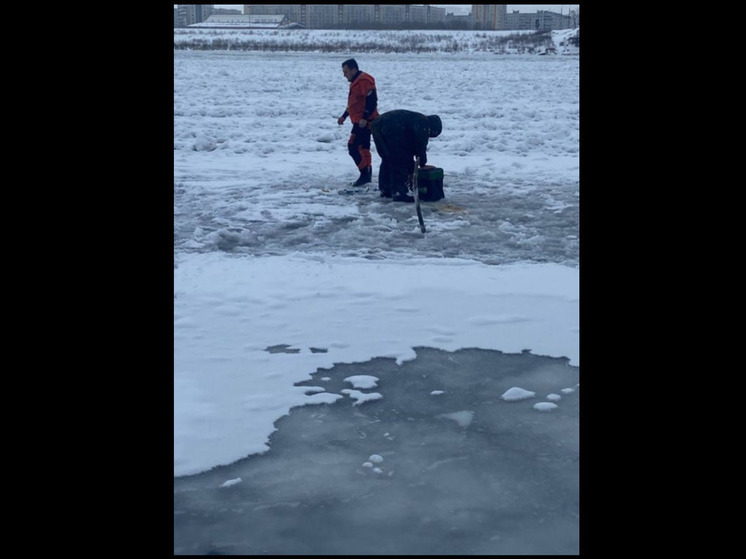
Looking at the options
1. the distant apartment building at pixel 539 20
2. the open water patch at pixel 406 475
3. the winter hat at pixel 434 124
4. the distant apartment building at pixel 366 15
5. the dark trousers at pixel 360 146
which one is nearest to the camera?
the open water patch at pixel 406 475

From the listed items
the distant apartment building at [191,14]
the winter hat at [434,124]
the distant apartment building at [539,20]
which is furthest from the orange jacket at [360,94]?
the distant apartment building at [191,14]

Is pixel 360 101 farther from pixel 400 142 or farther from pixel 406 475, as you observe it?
pixel 406 475

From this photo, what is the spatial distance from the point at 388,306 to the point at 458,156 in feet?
23.3

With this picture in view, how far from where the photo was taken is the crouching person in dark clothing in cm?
871

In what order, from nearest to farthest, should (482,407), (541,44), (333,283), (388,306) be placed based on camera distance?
(482,407) < (388,306) < (333,283) < (541,44)

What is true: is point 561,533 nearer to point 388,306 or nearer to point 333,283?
point 388,306

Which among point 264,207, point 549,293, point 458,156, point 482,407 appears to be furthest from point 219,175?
point 482,407

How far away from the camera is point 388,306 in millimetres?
Answer: 5848

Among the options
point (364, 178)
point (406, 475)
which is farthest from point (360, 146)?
point (406, 475)

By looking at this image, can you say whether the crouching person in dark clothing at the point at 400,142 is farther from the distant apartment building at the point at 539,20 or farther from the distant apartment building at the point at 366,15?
the distant apartment building at the point at 366,15

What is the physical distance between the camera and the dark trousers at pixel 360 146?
9680mm

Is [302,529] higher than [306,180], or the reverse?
[306,180]

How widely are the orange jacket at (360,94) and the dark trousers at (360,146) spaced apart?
0.16m

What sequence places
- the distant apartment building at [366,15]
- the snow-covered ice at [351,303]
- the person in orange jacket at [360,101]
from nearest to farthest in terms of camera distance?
1. the snow-covered ice at [351,303]
2. the person in orange jacket at [360,101]
3. the distant apartment building at [366,15]
